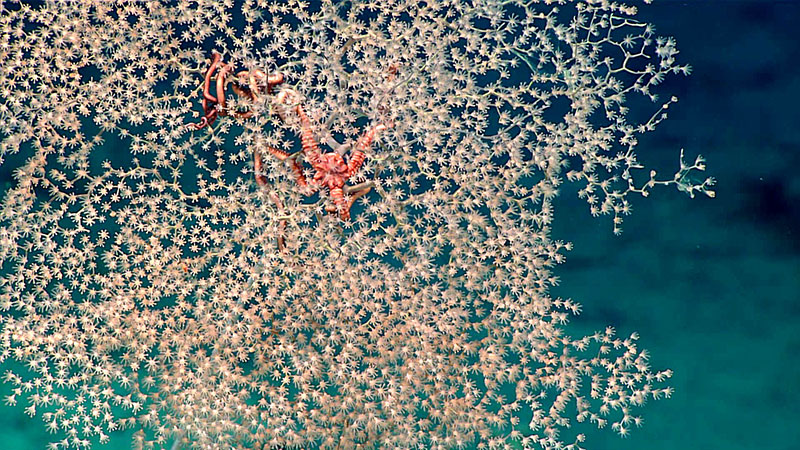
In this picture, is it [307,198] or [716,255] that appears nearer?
[307,198]

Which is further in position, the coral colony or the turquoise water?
the turquoise water

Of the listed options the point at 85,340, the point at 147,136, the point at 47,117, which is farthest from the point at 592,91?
the point at 85,340

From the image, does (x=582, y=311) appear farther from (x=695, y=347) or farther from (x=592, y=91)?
(x=592, y=91)

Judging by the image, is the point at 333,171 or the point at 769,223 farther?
the point at 769,223

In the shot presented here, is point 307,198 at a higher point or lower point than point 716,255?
lower

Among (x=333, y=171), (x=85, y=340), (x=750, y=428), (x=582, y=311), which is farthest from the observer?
(x=750, y=428)

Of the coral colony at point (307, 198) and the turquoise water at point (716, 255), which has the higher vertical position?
→ the turquoise water at point (716, 255)

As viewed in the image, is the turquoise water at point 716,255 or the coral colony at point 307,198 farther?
the turquoise water at point 716,255

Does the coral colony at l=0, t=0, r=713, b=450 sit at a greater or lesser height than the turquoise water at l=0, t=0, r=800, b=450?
→ lesser
